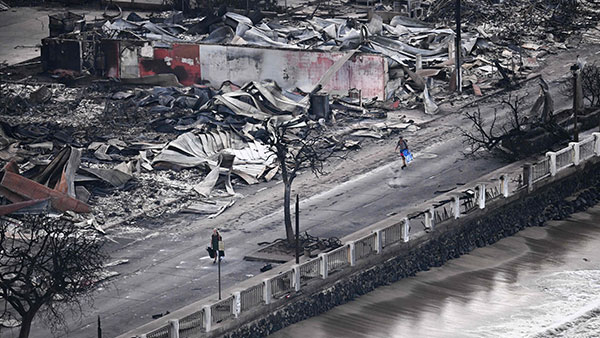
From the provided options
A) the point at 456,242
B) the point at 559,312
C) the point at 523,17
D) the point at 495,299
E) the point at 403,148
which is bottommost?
the point at 559,312

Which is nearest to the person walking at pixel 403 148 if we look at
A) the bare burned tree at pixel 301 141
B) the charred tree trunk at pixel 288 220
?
Result: the bare burned tree at pixel 301 141

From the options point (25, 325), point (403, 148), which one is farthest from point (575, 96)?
point (25, 325)

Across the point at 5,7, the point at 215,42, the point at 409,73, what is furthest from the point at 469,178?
the point at 5,7

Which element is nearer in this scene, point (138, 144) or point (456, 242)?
point (456, 242)

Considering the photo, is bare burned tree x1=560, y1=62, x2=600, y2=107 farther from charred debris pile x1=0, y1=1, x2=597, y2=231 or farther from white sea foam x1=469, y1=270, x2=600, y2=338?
white sea foam x1=469, y1=270, x2=600, y2=338

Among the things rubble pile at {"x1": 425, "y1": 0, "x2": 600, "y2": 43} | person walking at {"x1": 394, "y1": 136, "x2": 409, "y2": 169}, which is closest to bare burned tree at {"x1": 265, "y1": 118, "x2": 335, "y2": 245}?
person walking at {"x1": 394, "y1": 136, "x2": 409, "y2": 169}

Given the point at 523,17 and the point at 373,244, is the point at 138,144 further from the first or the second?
the point at 523,17

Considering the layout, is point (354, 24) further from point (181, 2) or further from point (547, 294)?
point (547, 294)
